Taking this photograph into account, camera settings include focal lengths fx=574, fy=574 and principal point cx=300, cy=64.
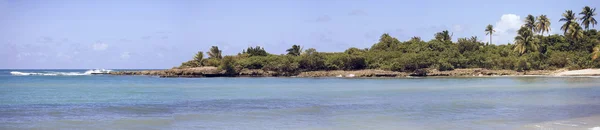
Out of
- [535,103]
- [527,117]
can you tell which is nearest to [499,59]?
[535,103]

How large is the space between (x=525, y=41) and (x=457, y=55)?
904 centimetres

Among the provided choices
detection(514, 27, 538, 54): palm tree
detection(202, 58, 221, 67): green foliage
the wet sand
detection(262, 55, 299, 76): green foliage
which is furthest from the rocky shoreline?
the wet sand

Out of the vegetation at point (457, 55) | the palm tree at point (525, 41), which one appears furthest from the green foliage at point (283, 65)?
the palm tree at point (525, 41)

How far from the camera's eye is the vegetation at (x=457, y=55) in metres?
74.2

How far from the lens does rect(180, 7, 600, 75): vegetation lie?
7425cm

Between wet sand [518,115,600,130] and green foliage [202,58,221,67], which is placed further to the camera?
green foliage [202,58,221,67]

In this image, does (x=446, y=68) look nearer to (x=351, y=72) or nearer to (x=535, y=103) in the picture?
(x=351, y=72)

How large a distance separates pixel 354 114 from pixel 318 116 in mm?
1424

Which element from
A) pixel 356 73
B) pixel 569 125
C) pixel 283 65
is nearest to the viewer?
pixel 569 125

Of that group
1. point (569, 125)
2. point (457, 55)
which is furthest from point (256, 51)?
point (569, 125)

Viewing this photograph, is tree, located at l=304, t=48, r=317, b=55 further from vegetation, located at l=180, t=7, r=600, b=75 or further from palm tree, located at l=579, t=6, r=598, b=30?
palm tree, located at l=579, t=6, r=598, b=30

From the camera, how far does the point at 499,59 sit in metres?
75.8

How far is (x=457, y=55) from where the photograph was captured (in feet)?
263

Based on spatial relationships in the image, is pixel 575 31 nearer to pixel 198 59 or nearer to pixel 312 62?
pixel 312 62
